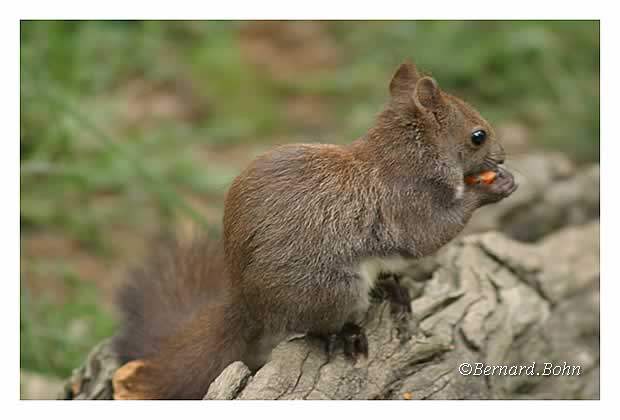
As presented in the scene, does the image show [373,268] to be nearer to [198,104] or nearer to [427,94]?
[427,94]

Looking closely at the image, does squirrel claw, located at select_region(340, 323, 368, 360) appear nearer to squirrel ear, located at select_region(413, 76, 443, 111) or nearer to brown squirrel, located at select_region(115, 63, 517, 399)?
brown squirrel, located at select_region(115, 63, 517, 399)

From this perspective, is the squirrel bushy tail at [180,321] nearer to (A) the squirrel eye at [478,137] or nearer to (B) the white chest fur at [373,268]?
(B) the white chest fur at [373,268]

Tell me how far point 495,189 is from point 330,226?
2.77ft

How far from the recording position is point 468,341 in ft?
12.8

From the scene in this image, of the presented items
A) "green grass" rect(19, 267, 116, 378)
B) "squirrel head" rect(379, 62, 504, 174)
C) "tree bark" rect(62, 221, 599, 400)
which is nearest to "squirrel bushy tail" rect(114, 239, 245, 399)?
"tree bark" rect(62, 221, 599, 400)

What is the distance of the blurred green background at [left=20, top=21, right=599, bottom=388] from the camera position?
5.85 meters

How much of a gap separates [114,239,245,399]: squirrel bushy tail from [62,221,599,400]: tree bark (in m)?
0.21

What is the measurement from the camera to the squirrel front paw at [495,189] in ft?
11.8

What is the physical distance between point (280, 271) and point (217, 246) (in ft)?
3.28

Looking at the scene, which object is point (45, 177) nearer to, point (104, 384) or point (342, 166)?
point (104, 384)

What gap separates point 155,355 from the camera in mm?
3812

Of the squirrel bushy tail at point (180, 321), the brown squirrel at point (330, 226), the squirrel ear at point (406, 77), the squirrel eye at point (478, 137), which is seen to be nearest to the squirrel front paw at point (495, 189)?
the brown squirrel at point (330, 226)

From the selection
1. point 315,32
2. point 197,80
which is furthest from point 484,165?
point 315,32

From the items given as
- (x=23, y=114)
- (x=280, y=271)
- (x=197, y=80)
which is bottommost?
(x=280, y=271)
